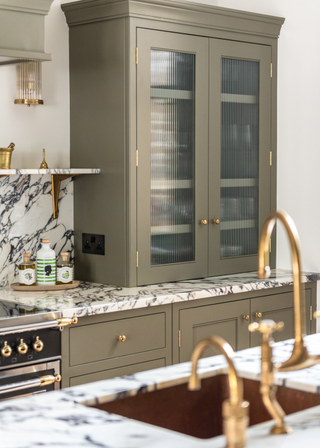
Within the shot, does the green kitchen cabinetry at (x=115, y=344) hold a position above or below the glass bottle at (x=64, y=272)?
below

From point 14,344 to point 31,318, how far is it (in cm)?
11

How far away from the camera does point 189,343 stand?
289cm

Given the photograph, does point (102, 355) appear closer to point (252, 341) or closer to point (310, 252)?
point (252, 341)

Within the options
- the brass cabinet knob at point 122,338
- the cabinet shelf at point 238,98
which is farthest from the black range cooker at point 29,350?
the cabinet shelf at point 238,98

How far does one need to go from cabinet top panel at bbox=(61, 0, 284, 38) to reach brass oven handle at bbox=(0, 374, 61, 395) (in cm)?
160

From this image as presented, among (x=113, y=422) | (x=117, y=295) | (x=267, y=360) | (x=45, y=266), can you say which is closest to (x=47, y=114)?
(x=45, y=266)

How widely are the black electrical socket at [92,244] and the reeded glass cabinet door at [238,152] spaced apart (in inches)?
22.9

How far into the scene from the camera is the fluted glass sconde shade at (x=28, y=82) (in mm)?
2881

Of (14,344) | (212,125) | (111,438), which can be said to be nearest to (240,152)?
(212,125)

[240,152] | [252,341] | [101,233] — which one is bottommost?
[252,341]

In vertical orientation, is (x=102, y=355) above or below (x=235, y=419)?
below

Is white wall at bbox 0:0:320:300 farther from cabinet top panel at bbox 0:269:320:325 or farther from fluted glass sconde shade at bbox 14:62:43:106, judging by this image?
cabinet top panel at bbox 0:269:320:325

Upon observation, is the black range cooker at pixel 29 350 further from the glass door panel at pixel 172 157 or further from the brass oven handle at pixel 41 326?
the glass door panel at pixel 172 157

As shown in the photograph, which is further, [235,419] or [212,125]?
[212,125]
